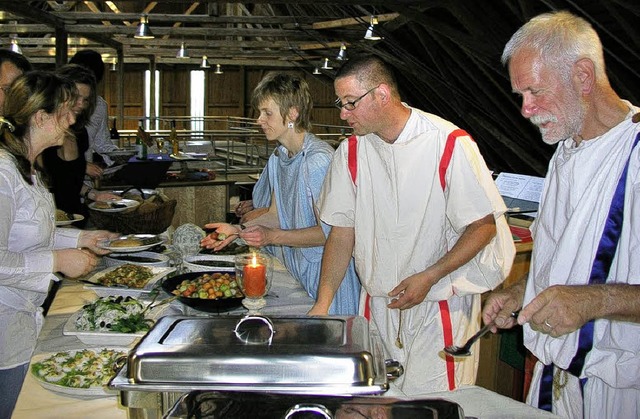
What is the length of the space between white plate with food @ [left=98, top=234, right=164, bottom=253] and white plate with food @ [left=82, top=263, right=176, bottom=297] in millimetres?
64

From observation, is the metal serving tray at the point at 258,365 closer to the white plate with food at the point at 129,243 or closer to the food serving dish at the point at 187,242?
the white plate with food at the point at 129,243

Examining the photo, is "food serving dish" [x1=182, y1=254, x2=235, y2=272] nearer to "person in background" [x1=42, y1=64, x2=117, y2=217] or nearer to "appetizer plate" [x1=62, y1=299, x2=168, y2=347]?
"appetizer plate" [x1=62, y1=299, x2=168, y2=347]

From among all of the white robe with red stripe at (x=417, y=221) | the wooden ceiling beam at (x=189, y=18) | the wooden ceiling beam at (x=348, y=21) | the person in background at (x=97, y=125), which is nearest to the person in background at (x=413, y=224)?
the white robe with red stripe at (x=417, y=221)

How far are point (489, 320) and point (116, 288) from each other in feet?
4.11

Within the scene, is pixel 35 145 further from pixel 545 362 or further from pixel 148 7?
pixel 148 7

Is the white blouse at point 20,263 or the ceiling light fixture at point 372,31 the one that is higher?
the ceiling light fixture at point 372,31

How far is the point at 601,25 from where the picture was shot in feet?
17.2

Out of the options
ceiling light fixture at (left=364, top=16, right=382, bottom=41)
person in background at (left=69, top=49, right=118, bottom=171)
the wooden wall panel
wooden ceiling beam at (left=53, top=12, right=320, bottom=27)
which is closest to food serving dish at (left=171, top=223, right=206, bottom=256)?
person in background at (left=69, top=49, right=118, bottom=171)

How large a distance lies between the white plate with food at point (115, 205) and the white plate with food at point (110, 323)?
1.71 metres

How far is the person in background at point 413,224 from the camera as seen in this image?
89.4 inches

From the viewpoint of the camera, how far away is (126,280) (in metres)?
2.49

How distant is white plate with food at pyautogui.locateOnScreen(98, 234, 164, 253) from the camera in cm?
264

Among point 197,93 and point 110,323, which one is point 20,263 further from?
point 197,93

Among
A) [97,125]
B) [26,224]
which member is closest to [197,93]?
[97,125]
